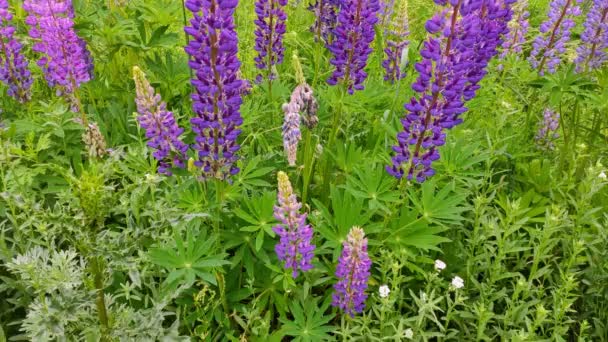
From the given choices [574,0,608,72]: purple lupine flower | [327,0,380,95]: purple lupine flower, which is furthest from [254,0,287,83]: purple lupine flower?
[574,0,608,72]: purple lupine flower

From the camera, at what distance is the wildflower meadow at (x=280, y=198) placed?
6.94 feet

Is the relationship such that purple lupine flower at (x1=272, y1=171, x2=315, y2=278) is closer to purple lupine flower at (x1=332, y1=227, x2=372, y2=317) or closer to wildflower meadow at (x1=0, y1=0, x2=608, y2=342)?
wildflower meadow at (x1=0, y1=0, x2=608, y2=342)

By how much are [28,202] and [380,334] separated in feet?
5.31

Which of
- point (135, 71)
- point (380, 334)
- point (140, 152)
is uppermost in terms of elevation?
point (135, 71)

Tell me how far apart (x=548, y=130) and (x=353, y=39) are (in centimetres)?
174

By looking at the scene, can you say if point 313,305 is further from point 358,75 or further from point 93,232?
point 358,75

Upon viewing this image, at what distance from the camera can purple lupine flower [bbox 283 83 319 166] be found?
96.4 inches

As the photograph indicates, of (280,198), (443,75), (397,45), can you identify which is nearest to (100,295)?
(280,198)

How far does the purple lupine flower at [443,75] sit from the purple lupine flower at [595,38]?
1.36 metres

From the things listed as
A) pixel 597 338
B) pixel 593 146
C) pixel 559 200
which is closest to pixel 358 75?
pixel 559 200

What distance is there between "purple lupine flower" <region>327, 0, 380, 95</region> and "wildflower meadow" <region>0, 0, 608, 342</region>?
11 millimetres

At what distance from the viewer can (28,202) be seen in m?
1.86

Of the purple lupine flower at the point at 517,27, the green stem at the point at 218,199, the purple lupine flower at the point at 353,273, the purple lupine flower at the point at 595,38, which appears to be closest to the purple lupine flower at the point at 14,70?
the green stem at the point at 218,199

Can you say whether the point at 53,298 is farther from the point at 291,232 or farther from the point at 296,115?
the point at 296,115
